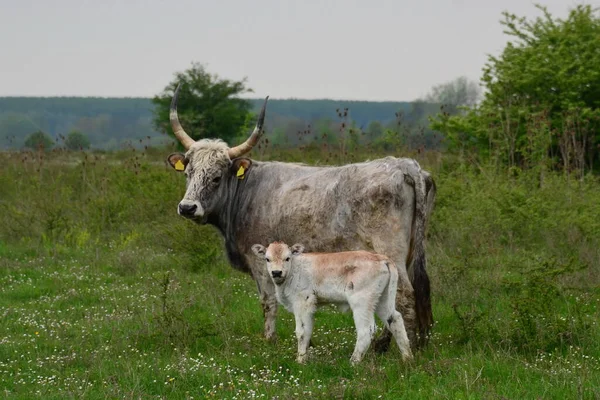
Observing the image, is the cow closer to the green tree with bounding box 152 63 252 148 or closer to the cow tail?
the cow tail

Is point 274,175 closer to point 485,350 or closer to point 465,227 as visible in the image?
point 485,350

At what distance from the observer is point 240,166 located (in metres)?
9.55

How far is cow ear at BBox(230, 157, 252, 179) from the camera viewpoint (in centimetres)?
952

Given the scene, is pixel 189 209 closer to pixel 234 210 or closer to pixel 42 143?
pixel 234 210

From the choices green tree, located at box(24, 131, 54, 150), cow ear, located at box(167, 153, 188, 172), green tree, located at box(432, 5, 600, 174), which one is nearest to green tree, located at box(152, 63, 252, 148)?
green tree, located at box(24, 131, 54, 150)

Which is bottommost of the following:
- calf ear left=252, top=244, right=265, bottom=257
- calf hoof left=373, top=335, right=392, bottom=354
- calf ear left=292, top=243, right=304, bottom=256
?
calf hoof left=373, top=335, right=392, bottom=354

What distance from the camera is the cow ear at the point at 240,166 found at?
9523 millimetres

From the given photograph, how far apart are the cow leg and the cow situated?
12 millimetres

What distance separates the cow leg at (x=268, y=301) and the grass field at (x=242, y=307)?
0.29 m

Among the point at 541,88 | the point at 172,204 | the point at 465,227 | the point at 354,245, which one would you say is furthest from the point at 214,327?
the point at 541,88

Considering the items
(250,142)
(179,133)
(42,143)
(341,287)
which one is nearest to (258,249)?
(341,287)

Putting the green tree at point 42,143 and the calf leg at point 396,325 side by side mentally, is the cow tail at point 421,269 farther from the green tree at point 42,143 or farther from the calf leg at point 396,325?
the green tree at point 42,143

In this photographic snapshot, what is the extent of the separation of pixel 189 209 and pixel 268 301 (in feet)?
4.72

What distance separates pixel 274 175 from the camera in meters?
9.63
